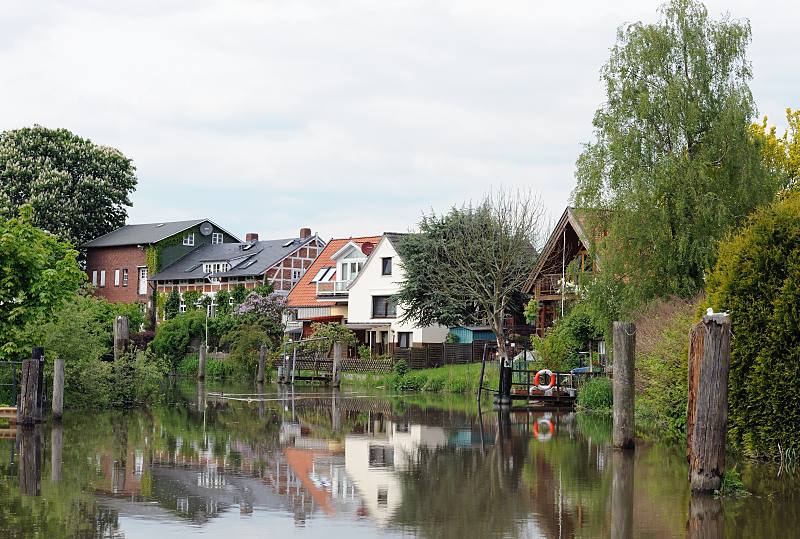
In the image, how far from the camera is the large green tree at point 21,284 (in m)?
27.2

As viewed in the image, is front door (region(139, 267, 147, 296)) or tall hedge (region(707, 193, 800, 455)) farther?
front door (region(139, 267, 147, 296))

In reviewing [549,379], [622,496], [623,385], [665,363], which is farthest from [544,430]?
[622,496]

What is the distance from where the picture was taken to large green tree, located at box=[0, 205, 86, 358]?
89.4 feet

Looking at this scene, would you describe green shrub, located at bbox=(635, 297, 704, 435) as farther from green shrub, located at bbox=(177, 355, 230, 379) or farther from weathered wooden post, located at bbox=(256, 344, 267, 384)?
green shrub, located at bbox=(177, 355, 230, 379)

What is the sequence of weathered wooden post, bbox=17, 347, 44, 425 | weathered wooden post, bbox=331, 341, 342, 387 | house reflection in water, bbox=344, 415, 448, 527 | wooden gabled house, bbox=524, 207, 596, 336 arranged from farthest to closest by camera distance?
weathered wooden post, bbox=331, 341, 342, 387, wooden gabled house, bbox=524, 207, 596, 336, weathered wooden post, bbox=17, 347, 44, 425, house reflection in water, bbox=344, 415, 448, 527

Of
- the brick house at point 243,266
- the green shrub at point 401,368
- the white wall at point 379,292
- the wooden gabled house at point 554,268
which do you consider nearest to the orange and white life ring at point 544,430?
the wooden gabled house at point 554,268

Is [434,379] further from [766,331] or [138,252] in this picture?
[138,252]

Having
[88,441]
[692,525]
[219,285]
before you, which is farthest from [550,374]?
[219,285]

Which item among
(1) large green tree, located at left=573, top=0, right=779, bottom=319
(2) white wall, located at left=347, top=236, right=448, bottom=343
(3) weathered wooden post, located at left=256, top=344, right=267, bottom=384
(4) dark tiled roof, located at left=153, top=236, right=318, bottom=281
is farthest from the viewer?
(4) dark tiled roof, located at left=153, top=236, right=318, bottom=281

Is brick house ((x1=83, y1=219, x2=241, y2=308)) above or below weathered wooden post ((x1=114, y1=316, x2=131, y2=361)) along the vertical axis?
above

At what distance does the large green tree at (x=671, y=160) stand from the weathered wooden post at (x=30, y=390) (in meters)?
16.9

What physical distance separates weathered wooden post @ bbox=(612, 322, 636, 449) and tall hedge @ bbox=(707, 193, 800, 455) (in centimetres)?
335

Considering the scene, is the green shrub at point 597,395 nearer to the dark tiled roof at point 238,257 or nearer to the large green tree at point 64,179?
the dark tiled roof at point 238,257

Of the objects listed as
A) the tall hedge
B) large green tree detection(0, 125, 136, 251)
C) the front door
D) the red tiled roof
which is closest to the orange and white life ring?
the tall hedge
